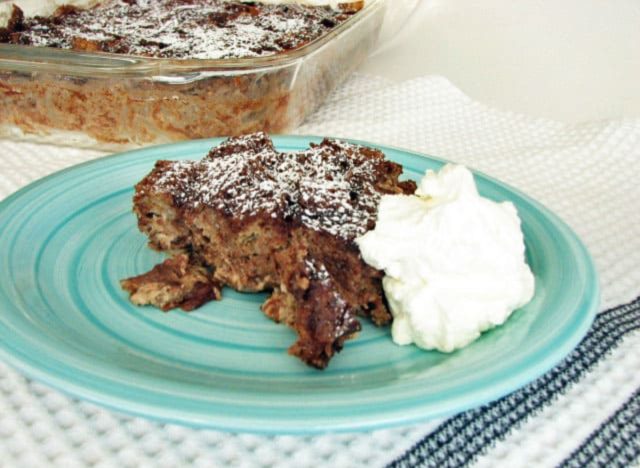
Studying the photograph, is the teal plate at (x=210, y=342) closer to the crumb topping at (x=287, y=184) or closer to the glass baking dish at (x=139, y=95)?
the crumb topping at (x=287, y=184)

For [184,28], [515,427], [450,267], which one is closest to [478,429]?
[515,427]

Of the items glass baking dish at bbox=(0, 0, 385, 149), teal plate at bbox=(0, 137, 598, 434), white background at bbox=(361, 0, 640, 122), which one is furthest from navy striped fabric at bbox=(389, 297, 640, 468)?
white background at bbox=(361, 0, 640, 122)

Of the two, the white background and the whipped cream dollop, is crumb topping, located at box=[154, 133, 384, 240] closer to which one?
the whipped cream dollop

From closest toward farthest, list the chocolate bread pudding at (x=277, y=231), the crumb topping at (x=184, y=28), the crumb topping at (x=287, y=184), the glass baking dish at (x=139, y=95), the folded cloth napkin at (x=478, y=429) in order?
the folded cloth napkin at (x=478, y=429)
the chocolate bread pudding at (x=277, y=231)
the crumb topping at (x=287, y=184)
the glass baking dish at (x=139, y=95)
the crumb topping at (x=184, y=28)

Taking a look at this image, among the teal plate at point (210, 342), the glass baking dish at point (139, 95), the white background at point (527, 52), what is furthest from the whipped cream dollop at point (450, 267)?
the white background at point (527, 52)

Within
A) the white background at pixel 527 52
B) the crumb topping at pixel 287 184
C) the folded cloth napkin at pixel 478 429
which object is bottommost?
the folded cloth napkin at pixel 478 429

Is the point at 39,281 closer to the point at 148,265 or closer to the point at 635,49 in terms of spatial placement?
the point at 148,265

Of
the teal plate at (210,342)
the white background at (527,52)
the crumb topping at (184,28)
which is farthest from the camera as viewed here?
the white background at (527,52)
